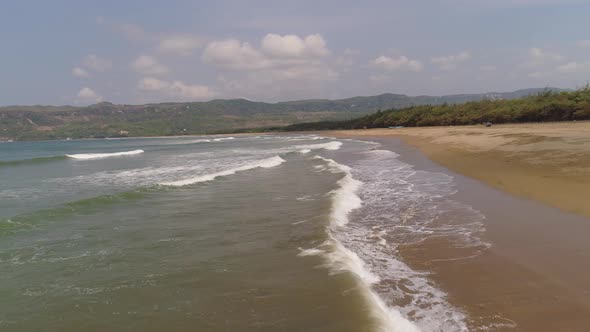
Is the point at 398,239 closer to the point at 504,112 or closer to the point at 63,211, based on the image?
the point at 63,211

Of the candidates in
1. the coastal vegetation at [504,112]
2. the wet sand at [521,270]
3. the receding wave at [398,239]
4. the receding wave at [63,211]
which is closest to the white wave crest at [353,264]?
the receding wave at [398,239]

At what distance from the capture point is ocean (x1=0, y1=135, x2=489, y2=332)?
5500 millimetres

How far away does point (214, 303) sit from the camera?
235 inches

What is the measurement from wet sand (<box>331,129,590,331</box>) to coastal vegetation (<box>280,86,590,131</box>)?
4928cm

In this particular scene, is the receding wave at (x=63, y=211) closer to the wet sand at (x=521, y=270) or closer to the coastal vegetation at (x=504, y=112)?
the wet sand at (x=521, y=270)

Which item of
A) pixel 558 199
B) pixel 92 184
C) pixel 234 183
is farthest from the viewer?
pixel 92 184

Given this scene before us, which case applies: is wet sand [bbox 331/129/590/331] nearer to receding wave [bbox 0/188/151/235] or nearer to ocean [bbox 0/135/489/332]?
ocean [bbox 0/135/489/332]

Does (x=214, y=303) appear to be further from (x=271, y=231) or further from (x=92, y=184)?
(x=92, y=184)

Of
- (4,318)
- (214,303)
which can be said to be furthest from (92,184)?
(214,303)

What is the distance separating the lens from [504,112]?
60.5 meters

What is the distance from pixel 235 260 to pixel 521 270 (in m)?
5.17

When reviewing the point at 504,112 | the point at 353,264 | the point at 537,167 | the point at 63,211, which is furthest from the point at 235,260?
the point at 504,112

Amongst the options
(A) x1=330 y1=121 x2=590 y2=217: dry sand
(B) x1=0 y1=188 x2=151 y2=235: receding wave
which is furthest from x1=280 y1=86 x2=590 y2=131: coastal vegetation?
(B) x1=0 y1=188 x2=151 y2=235: receding wave

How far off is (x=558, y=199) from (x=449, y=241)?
4906mm
